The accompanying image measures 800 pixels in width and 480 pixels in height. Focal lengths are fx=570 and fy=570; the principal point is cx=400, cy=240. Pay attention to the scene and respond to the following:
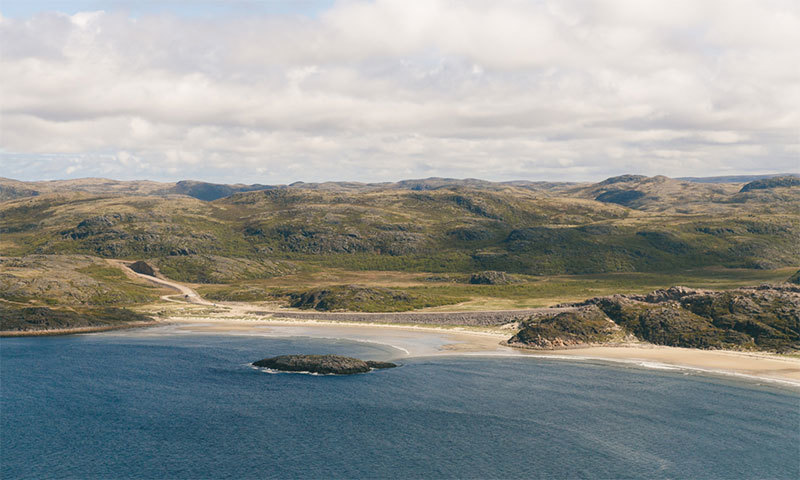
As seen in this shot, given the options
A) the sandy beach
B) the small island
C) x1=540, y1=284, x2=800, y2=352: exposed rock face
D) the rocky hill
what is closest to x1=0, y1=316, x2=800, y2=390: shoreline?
the sandy beach

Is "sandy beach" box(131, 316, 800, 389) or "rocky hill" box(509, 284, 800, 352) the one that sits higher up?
"rocky hill" box(509, 284, 800, 352)

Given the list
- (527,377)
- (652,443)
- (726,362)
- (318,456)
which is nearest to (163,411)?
(318,456)

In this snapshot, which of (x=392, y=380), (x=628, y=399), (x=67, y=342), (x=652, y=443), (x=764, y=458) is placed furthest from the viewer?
(x=67, y=342)

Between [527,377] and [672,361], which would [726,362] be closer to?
[672,361]

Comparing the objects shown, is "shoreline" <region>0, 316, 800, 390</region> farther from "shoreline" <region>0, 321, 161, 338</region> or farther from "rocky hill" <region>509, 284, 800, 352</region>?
"rocky hill" <region>509, 284, 800, 352</region>

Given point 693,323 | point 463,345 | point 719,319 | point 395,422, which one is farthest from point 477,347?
point 719,319

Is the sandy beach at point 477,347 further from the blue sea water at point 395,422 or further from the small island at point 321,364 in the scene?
the small island at point 321,364

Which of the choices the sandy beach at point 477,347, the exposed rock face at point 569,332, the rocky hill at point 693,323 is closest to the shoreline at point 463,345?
the sandy beach at point 477,347
